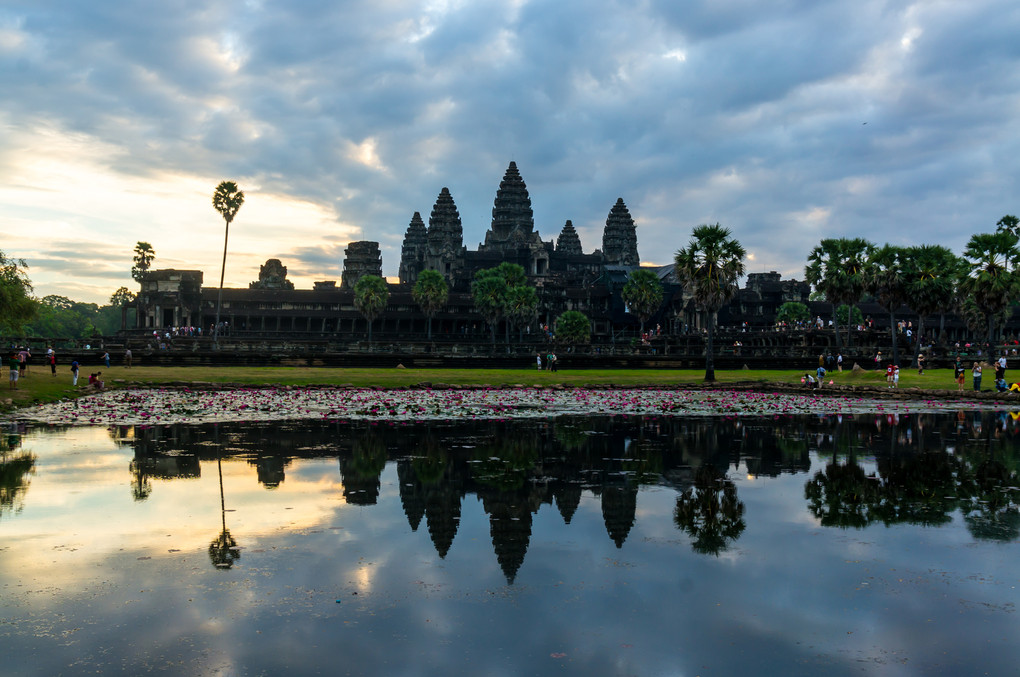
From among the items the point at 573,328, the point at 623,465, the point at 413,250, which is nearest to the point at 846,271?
the point at 573,328

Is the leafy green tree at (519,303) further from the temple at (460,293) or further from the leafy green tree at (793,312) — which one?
the leafy green tree at (793,312)

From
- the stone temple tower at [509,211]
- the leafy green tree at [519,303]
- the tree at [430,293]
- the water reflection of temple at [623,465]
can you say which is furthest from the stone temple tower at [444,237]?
the water reflection of temple at [623,465]

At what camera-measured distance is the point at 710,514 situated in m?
12.5

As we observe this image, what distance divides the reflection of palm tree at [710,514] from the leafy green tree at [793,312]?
113 m

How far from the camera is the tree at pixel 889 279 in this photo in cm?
6712

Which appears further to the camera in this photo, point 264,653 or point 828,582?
point 828,582

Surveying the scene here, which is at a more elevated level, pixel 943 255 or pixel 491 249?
pixel 491 249

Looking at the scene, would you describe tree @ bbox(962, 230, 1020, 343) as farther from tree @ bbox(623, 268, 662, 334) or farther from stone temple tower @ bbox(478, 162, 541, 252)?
stone temple tower @ bbox(478, 162, 541, 252)

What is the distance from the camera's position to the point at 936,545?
1053 centimetres

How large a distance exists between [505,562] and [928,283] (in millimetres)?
66477

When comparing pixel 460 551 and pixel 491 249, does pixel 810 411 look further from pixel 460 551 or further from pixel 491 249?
pixel 491 249

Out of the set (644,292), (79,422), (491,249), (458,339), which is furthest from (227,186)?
(491,249)

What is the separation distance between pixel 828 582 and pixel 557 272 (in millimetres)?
155401

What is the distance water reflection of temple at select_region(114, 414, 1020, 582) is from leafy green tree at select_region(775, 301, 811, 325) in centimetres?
9913
